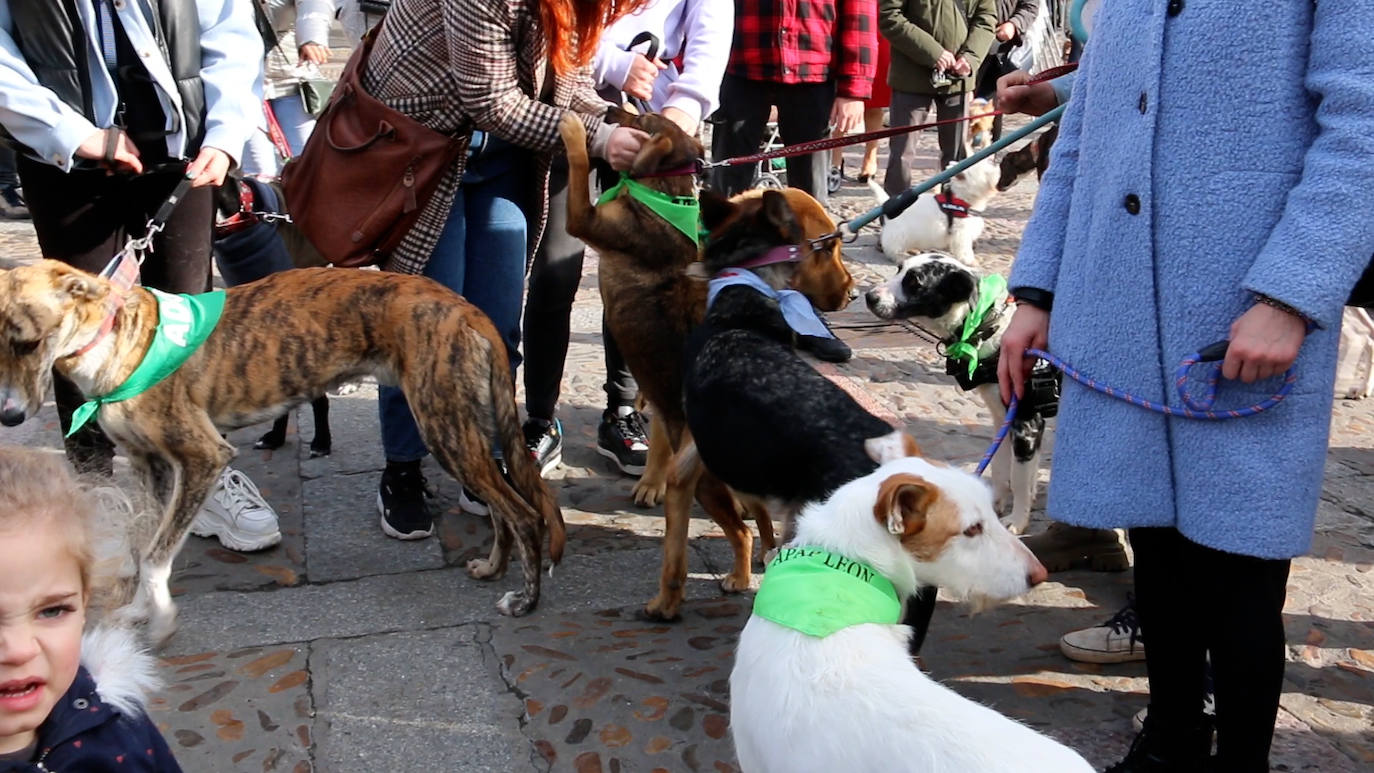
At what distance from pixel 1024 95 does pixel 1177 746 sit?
5.60 feet

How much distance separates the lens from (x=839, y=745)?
80.0 inches

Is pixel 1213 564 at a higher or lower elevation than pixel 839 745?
higher

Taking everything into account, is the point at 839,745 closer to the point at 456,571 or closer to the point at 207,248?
the point at 456,571

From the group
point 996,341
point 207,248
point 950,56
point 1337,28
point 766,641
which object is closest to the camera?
point 1337,28

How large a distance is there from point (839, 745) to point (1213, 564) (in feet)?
2.86

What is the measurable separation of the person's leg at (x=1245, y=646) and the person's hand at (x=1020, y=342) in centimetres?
52

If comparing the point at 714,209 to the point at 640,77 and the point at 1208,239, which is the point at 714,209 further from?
the point at 1208,239

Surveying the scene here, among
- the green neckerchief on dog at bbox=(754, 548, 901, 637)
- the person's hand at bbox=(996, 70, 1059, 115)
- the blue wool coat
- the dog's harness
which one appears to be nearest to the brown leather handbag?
the person's hand at bbox=(996, 70, 1059, 115)

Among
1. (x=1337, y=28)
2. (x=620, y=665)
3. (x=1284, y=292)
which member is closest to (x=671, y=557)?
(x=620, y=665)

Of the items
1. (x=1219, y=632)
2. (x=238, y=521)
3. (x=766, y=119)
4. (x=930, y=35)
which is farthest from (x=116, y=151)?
(x=930, y=35)

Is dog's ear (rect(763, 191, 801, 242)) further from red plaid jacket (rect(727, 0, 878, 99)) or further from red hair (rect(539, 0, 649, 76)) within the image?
red plaid jacket (rect(727, 0, 878, 99))

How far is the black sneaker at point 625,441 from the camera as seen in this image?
16.3 ft

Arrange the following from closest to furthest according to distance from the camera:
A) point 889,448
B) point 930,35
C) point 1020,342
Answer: point 1020,342 → point 889,448 → point 930,35

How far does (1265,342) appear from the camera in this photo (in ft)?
6.61
